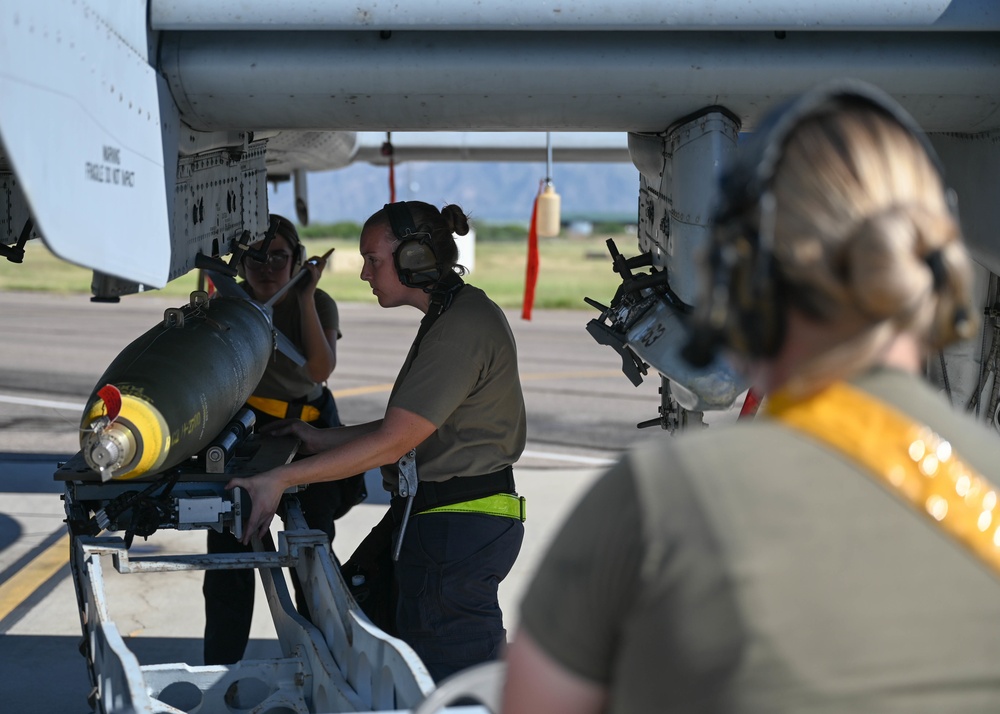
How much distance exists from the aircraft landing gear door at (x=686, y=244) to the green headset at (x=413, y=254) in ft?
→ 2.61

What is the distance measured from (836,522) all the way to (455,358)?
2.60 metres

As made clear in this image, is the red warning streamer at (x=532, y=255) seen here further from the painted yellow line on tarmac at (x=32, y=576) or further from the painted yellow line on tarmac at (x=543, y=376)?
the painted yellow line on tarmac at (x=543, y=376)

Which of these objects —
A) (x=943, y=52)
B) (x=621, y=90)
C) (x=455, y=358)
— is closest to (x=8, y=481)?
(x=455, y=358)

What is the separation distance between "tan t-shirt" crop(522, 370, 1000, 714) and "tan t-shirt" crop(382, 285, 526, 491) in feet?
8.05

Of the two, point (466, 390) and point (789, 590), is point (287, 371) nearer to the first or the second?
point (466, 390)

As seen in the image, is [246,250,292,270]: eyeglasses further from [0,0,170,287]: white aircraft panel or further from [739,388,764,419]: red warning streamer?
[739,388,764,419]: red warning streamer

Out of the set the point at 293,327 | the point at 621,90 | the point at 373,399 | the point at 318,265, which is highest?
the point at 621,90

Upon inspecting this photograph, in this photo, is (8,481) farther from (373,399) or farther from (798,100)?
(798,100)

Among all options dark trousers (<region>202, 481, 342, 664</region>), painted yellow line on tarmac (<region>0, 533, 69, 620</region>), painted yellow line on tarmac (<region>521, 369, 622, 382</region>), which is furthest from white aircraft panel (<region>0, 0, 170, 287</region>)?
painted yellow line on tarmac (<region>521, 369, 622, 382</region>)

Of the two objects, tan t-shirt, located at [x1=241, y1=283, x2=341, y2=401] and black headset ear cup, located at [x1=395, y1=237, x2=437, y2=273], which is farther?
tan t-shirt, located at [x1=241, y1=283, x2=341, y2=401]

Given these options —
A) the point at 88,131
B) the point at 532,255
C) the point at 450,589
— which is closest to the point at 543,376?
the point at 532,255

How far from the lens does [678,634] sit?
1.05 m

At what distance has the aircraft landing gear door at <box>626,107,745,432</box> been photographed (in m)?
3.57

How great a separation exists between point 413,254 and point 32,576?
4014 millimetres
